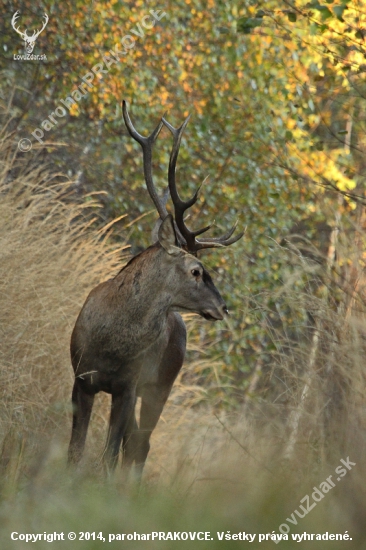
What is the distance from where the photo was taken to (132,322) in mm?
6172

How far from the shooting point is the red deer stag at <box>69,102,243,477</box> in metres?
6.09

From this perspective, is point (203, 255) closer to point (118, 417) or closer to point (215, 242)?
point (215, 242)

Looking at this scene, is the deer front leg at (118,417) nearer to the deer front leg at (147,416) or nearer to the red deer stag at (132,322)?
the red deer stag at (132,322)

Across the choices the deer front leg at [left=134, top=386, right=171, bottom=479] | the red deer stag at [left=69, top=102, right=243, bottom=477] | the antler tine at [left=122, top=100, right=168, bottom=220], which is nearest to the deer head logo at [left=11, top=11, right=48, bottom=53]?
the antler tine at [left=122, top=100, right=168, bottom=220]

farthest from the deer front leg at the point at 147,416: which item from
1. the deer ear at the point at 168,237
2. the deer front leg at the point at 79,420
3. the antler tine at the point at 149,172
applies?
the antler tine at the point at 149,172

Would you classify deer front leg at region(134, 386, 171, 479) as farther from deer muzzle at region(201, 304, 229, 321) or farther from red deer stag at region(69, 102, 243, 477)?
deer muzzle at region(201, 304, 229, 321)

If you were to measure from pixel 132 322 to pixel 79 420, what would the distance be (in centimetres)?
71

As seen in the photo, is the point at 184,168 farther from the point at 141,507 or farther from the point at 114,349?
the point at 141,507

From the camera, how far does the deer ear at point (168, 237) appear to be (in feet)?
20.4

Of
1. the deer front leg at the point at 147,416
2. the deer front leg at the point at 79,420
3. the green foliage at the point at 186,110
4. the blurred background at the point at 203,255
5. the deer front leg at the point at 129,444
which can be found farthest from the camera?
the green foliage at the point at 186,110

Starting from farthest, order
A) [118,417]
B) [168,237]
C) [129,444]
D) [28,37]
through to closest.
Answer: [28,37]
[129,444]
[168,237]
[118,417]

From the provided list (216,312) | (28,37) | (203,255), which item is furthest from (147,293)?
(203,255)

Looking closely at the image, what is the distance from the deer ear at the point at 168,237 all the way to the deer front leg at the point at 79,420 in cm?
104

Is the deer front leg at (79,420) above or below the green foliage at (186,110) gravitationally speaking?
below
